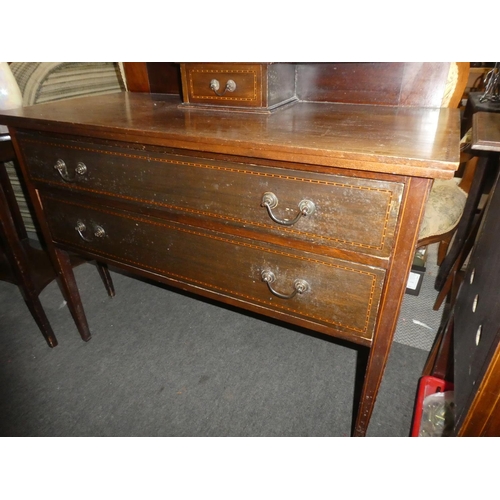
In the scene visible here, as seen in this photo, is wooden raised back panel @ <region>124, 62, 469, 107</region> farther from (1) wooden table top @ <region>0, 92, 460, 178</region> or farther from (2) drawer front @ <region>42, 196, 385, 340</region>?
(2) drawer front @ <region>42, 196, 385, 340</region>

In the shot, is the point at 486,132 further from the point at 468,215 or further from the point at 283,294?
the point at 468,215

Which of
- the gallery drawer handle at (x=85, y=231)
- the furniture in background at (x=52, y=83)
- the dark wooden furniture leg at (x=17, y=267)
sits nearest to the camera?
the gallery drawer handle at (x=85, y=231)

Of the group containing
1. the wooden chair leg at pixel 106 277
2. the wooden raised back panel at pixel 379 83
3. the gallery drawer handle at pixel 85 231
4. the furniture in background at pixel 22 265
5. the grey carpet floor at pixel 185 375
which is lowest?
the grey carpet floor at pixel 185 375

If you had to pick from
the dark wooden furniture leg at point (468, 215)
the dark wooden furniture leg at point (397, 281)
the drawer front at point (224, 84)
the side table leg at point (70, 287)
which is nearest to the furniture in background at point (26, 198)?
the side table leg at point (70, 287)

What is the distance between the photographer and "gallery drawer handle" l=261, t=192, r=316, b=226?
0.75 meters

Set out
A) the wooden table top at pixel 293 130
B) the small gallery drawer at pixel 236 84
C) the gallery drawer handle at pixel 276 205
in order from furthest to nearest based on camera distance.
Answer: the small gallery drawer at pixel 236 84 < the gallery drawer handle at pixel 276 205 < the wooden table top at pixel 293 130

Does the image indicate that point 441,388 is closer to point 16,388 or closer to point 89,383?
point 89,383

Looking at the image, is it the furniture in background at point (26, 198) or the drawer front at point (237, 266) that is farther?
the furniture in background at point (26, 198)

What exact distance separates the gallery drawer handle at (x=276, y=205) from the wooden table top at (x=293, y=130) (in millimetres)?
92

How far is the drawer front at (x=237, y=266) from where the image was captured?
807 mm

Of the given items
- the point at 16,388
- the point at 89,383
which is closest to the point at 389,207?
the point at 89,383

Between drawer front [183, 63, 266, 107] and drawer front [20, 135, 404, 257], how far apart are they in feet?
0.93

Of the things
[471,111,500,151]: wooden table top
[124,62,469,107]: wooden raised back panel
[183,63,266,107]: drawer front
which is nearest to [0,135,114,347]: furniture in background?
[183,63,266,107]: drawer front

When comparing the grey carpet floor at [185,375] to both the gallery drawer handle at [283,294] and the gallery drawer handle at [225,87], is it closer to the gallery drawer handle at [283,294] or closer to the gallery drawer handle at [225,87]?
the gallery drawer handle at [283,294]
